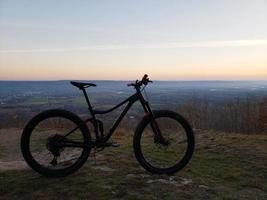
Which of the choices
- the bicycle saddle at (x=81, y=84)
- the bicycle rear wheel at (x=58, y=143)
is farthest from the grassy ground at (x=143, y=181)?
the bicycle saddle at (x=81, y=84)

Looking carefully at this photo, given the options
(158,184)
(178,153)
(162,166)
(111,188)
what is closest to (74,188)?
(111,188)

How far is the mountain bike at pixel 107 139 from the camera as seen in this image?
5328 millimetres

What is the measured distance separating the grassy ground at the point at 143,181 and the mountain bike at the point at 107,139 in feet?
0.53

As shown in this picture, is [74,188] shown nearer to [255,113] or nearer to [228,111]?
[255,113]

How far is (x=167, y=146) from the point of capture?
5840 millimetres

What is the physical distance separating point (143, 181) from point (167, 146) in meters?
0.94

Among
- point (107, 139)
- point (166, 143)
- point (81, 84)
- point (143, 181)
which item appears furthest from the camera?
→ point (166, 143)

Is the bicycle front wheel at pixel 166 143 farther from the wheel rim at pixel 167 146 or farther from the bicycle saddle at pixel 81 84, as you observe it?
the bicycle saddle at pixel 81 84

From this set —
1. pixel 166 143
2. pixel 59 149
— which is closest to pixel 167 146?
pixel 166 143

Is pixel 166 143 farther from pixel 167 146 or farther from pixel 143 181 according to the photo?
pixel 143 181

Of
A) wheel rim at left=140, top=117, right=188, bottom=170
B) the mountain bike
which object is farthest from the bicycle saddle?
wheel rim at left=140, top=117, right=188, bottom=170

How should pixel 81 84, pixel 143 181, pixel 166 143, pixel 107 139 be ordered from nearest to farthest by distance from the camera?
pixel 143 181 < pixel 81 84 < pixel 107 139 < pixel 166 143

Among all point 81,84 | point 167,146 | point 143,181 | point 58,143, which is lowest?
point 143,181

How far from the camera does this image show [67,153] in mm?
6145
